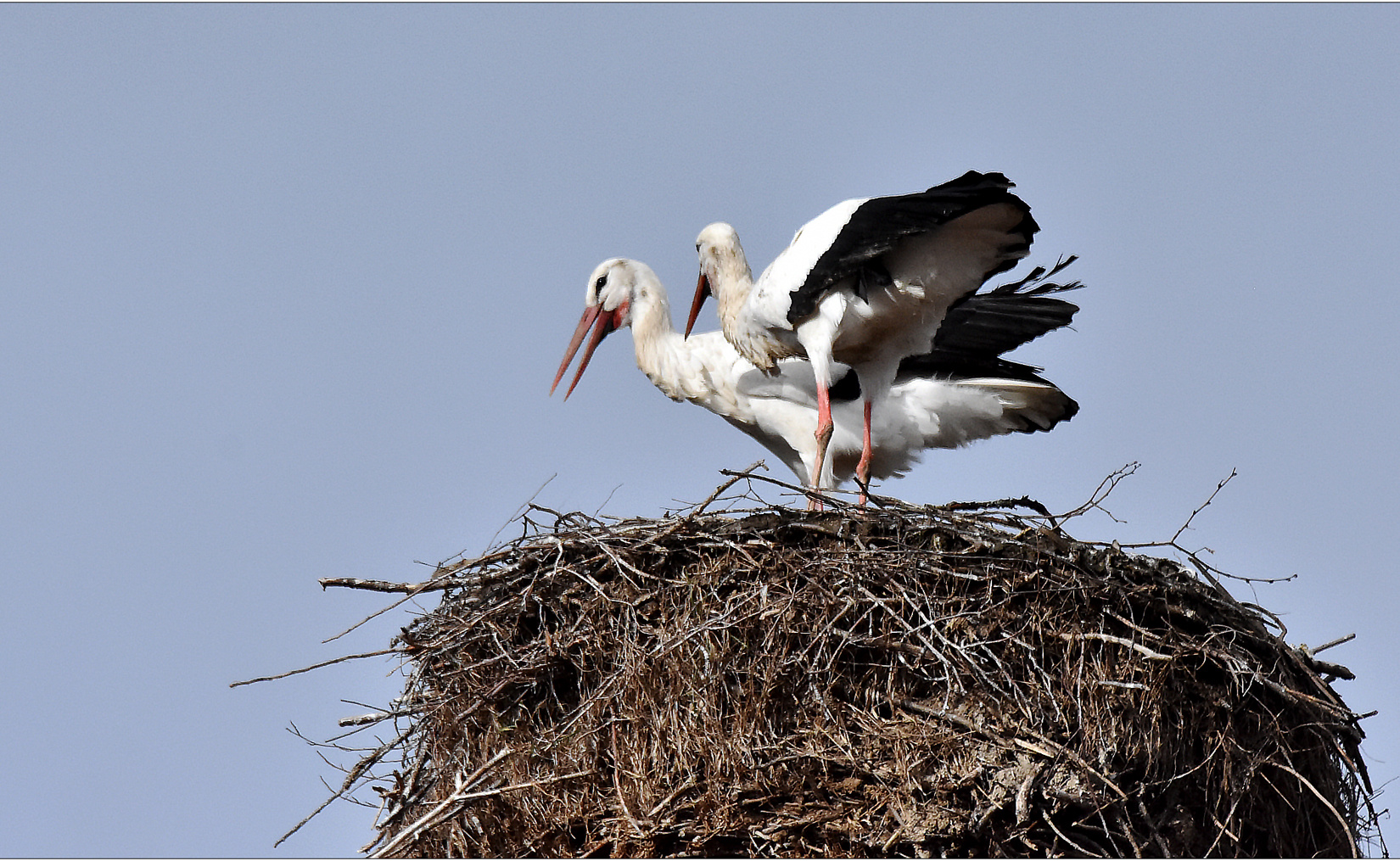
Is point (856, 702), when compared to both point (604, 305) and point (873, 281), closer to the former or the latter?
point (873, 281)

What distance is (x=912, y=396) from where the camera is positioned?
6.88 meters

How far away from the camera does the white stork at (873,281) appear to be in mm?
5473

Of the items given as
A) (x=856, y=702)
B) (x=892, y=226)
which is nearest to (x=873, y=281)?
(x=892, y=226)

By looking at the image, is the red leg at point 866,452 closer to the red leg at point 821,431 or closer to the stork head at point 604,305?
the red leg at point 821,431

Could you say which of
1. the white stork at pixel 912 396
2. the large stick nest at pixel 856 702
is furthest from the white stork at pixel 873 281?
the large stick nest at pixel 856 702

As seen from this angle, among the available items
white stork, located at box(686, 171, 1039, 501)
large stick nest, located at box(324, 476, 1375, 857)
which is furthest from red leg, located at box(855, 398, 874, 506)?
large stick nest, located at box(324, 476, 1375, 857)

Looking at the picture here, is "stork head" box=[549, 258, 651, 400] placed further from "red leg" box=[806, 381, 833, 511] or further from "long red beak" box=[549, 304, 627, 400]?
"red leg" box=[806, 381, 833, 511]

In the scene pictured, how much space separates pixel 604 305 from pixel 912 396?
5.60 ft

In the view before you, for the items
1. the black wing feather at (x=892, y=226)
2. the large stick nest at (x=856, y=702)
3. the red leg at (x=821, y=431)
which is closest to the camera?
the large stick nest at (x=856, y=702)

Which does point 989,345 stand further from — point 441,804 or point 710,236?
point 441,804

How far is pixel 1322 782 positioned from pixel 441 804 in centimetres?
290

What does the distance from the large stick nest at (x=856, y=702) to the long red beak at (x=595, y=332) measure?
8.58ft

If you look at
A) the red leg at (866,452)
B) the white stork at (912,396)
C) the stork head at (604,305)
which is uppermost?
the stork head at (604,305)

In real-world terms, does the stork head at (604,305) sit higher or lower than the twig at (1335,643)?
higher
